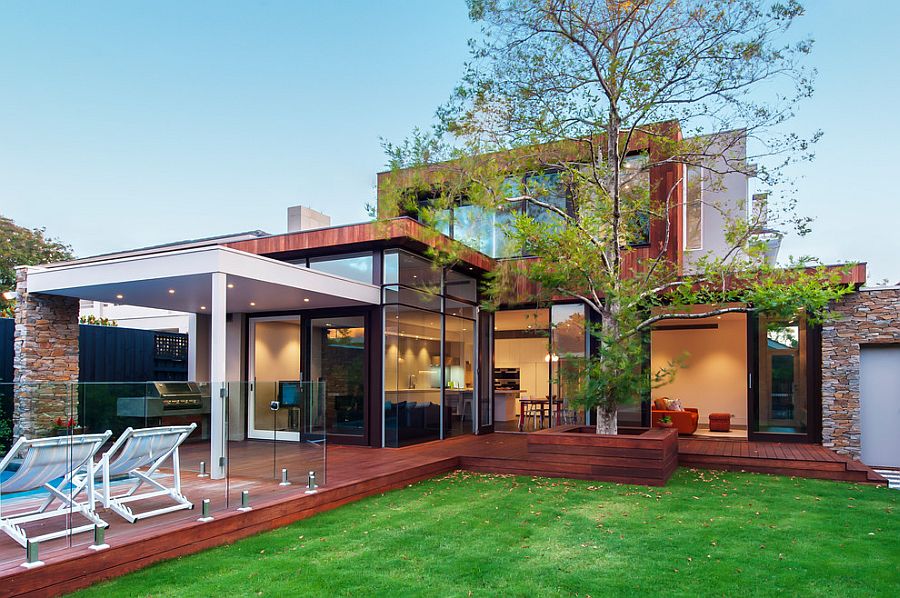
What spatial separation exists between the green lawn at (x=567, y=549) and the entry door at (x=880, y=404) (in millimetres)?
3401

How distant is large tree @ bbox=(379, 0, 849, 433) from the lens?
26.4 ft

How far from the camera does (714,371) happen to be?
16.5m

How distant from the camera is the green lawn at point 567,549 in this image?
4207 mm

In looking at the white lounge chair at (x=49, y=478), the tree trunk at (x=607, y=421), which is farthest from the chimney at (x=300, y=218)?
the white lounge chair at (x=49, y=478)

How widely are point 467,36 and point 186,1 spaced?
289 inches

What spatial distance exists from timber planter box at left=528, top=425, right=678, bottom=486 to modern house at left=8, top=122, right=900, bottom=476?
1670 millimetres

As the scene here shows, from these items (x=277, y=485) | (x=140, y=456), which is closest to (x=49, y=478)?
(x=140, y=456)

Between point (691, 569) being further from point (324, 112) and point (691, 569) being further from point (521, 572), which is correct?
point (324, 112)

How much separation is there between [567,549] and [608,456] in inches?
128

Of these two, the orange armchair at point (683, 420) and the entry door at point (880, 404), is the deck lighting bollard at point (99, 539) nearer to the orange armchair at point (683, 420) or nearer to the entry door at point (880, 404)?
the orange armchair at point (683, 420)

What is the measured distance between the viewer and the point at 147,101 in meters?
14.0

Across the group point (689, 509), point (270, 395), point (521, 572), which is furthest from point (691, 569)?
point (270, 395)

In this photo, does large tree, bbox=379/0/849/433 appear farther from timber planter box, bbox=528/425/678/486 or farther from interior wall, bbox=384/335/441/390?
interior wall, bbox=384/335/441/390

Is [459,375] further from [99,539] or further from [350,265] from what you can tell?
[99,539]
